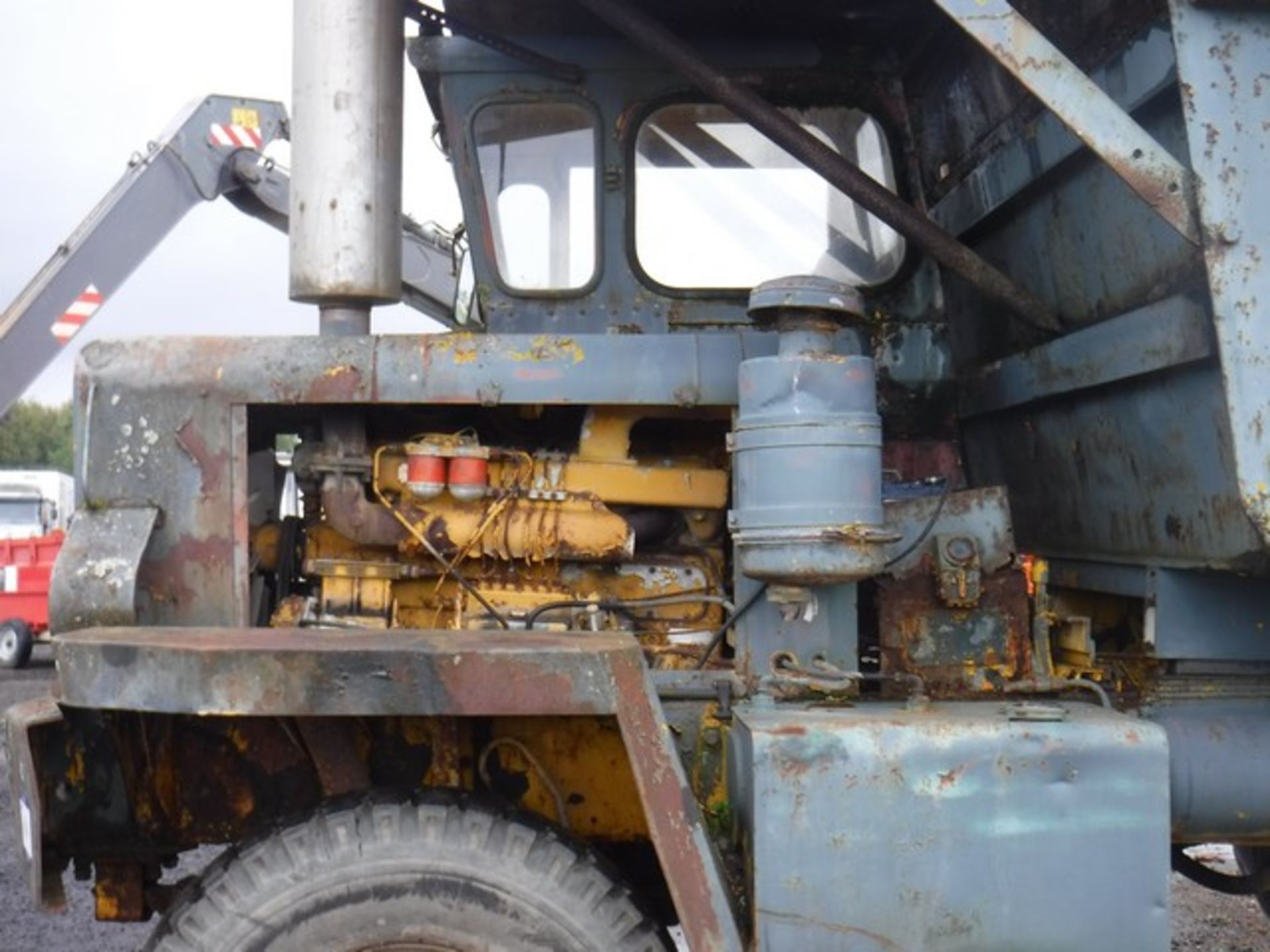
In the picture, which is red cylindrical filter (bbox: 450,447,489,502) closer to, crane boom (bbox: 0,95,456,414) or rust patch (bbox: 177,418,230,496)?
rust patch (bbox: 177,418,230,496)

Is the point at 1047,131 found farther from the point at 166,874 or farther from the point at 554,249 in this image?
the point at 166,874

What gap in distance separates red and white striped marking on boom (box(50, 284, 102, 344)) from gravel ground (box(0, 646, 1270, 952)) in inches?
268

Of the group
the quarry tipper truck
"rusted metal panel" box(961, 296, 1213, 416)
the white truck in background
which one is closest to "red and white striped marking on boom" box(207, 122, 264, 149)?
the white truck in background

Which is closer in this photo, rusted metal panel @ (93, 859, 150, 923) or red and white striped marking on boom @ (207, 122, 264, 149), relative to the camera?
rusted metal panel @ (93, 859, 150, 923)

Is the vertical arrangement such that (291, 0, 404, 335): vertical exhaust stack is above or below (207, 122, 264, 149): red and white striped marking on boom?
below

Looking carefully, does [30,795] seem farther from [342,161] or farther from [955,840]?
[955,840]

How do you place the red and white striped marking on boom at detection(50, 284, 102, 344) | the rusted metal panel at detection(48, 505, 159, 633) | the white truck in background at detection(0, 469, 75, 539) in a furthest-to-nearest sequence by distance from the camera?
the white truck in background at detection(0, 469, 75, 539) → the red and white striped marking on boom at detection(50, 284, 102, 344) → the rusted metal panel at detection(48, 505, 159, 633)

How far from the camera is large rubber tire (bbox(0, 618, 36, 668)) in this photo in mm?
14961

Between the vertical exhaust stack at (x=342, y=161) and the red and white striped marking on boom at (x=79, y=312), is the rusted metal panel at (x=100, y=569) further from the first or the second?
the red and white striped marking on boom at (x=79, y=312)

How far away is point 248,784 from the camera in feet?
11.5

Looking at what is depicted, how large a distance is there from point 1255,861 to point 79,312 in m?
10.7

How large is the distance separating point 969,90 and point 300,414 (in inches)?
84.8

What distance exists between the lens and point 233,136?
12172mm

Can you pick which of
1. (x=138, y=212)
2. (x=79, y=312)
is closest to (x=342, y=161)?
(x=138, y=212)
